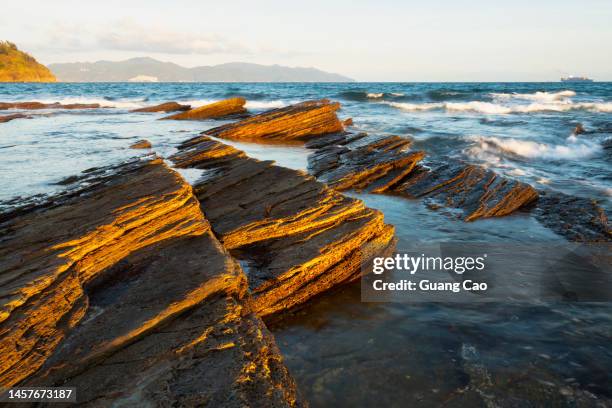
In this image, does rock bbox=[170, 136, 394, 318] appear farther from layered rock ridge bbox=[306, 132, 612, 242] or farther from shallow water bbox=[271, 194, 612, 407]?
layered rock ridge bbox=[306, 132, 612, 242]

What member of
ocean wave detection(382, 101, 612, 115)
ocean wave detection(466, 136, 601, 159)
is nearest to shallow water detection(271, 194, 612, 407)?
ocean wave detection(466, 136, 601, 159)

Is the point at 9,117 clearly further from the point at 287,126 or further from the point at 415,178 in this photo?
the point at 415,178

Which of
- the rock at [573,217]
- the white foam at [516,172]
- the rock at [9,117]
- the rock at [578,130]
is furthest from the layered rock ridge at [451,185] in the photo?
the rock at [9,117]

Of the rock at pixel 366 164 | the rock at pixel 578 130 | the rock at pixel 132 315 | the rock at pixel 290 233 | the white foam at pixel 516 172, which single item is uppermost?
the rock at pixel 132 315

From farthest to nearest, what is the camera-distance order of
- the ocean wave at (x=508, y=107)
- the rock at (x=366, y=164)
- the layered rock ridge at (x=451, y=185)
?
1. the ocean wave at (x=508, y=107)
2. the rock at (x=366, y=164)
3. the layered rock ridge at (x=451, y=185)

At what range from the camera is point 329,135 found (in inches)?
776

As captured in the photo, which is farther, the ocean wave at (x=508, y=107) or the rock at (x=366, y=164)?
the ocean wave at (x=508, y=107)

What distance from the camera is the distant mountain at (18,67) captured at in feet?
474

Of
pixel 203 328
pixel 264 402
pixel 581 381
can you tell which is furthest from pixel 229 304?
pixel 581 381

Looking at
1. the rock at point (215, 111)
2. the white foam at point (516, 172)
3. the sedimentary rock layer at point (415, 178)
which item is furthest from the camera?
the rock at point (215, 111)

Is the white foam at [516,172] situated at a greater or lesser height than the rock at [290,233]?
lesser

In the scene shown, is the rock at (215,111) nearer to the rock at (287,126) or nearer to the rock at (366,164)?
the rock at (287,126)

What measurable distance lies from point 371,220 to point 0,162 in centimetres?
1214

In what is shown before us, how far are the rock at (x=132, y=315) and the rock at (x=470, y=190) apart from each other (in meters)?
7.40
